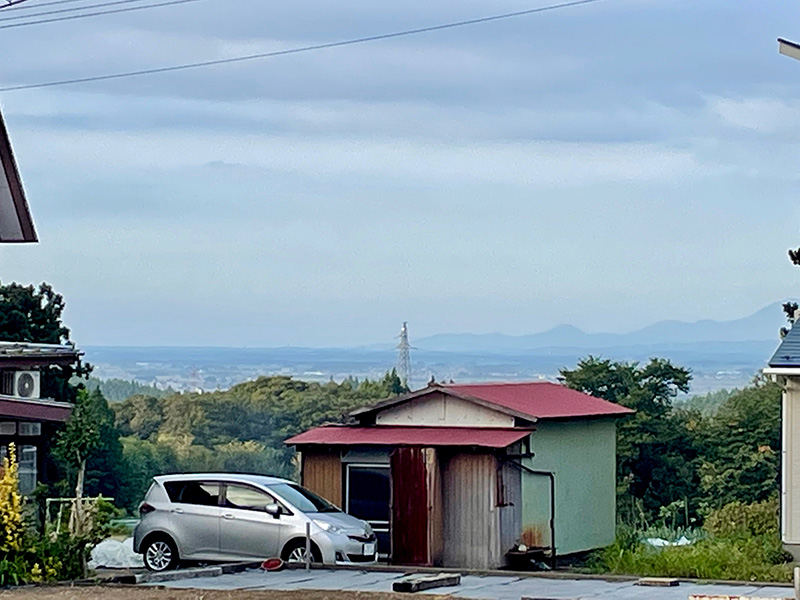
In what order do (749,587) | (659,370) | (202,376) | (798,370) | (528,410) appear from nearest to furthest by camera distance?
(749,587), (798,370), (528,410), (659,370), (202,376)

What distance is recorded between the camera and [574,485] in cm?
2798

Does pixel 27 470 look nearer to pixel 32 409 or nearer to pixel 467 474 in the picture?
pixel 32 409

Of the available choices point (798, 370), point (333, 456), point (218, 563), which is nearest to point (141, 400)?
point (333, 456)

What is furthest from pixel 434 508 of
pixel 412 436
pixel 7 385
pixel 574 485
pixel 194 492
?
pixel 7 385

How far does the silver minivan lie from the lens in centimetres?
2236

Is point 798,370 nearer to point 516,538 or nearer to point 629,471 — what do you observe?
point 516,538

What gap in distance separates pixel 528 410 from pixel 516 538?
2.23m

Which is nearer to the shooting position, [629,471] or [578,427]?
[578,427]

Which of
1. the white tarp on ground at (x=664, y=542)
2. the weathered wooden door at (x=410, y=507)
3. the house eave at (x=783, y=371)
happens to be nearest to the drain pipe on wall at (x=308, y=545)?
the weathered wooden door at (x=410, y=507)

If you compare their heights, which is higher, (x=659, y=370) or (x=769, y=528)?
(x=659, y=370)

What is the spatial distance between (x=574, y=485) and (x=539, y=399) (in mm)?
1708

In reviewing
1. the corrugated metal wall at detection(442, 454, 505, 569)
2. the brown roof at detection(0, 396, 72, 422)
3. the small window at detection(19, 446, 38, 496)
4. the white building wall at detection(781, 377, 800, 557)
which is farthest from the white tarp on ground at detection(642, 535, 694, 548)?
the small window at detection(19, 446, 38, 496)

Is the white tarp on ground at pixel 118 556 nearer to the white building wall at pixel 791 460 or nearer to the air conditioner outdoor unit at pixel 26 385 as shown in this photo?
the air conditioner outdoor unit at pixel 26 385

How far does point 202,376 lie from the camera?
3558 inches
